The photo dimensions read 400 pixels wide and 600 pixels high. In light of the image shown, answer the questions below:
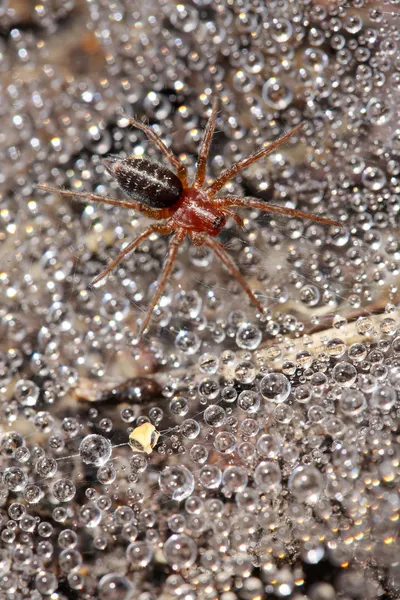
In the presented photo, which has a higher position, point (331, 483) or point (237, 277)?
point (237, 277)

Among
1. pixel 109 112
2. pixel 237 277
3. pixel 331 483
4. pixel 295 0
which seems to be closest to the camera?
pixel 331 483

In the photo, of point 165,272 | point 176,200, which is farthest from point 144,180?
point 165,272

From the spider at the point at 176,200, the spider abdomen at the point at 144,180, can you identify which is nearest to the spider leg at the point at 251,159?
the spider at the point at 176,200

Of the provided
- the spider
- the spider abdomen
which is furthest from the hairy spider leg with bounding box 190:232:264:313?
the spider abdomen

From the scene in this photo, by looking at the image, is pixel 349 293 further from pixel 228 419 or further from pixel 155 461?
pixel 155 461

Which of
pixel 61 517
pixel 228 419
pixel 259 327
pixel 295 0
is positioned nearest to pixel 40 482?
A: pixel 61 517

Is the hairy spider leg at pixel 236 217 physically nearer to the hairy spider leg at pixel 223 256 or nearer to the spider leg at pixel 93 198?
the hairy spider leg at pixel 223 256

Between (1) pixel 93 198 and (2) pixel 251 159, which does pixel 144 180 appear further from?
(2) pixel 251 159
